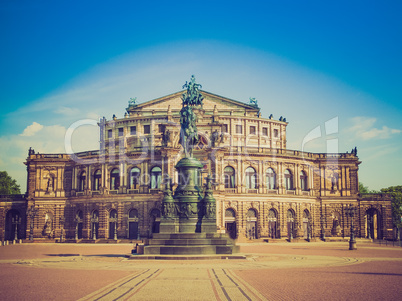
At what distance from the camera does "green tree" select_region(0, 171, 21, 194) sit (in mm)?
99062

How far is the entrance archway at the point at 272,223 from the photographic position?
7369 cm

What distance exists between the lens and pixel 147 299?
15016 mm

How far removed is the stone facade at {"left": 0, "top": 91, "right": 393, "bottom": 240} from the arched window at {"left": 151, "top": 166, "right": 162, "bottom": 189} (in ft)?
0.54

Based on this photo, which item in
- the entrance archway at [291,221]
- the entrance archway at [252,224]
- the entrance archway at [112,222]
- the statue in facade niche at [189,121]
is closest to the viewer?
the statue in facade niche at [189,121]

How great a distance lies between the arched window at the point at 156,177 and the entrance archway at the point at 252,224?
51.1 ft

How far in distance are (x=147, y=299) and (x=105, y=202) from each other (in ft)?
199

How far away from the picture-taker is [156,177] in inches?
2908

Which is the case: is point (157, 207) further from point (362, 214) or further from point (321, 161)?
point (362, 214)

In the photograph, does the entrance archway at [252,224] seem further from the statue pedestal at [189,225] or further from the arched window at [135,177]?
the statue pedestal at [189,225]

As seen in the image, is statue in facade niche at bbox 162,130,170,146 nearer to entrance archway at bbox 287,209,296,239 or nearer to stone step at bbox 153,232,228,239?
entrance archway at bbox 287,209,296,239

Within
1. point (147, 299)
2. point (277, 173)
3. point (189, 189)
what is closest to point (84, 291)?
point (147, 299)

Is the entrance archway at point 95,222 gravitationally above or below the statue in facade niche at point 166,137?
below

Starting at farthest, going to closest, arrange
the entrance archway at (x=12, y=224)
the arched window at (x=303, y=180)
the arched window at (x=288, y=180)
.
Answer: the entrance archway at (x=12, y=224), the arched window at (x=303, y=180), the arched window at (x=288, y=180)

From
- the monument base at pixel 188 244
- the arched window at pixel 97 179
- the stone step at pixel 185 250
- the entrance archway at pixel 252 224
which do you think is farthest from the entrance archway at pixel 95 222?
the stone step at pixel 185 250
